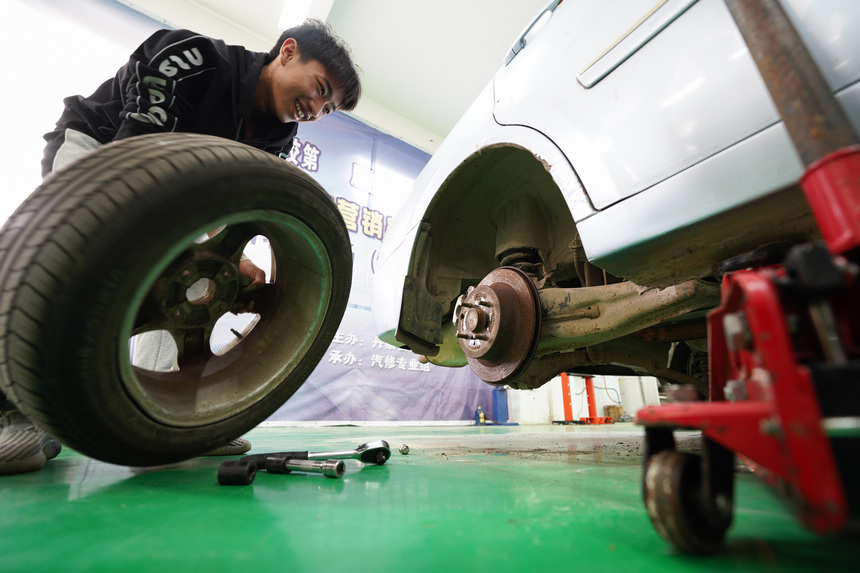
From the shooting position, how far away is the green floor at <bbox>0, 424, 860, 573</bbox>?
0.41 m

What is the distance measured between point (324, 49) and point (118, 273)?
1.10 m

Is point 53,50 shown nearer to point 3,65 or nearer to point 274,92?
point 3,65

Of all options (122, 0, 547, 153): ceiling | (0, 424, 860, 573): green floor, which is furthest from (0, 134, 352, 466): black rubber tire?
(122, 0, 547, 153): ceiling

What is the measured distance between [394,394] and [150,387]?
350cm

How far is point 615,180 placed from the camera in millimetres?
745

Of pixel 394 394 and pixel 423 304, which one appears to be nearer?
pixel 423 304

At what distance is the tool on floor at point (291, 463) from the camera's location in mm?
778

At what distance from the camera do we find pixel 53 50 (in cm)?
286

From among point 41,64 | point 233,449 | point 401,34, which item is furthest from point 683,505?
point 401,34

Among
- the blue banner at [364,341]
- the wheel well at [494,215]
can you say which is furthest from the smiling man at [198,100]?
the blue banner at [364,341]

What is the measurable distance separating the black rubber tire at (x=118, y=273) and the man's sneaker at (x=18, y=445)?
0.39 m

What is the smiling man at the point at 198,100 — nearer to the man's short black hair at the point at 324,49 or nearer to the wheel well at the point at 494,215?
the man's short black hair at the point at 324,49

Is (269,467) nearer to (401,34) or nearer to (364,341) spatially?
(364,341)

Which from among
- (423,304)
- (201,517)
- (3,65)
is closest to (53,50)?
(3,65)
